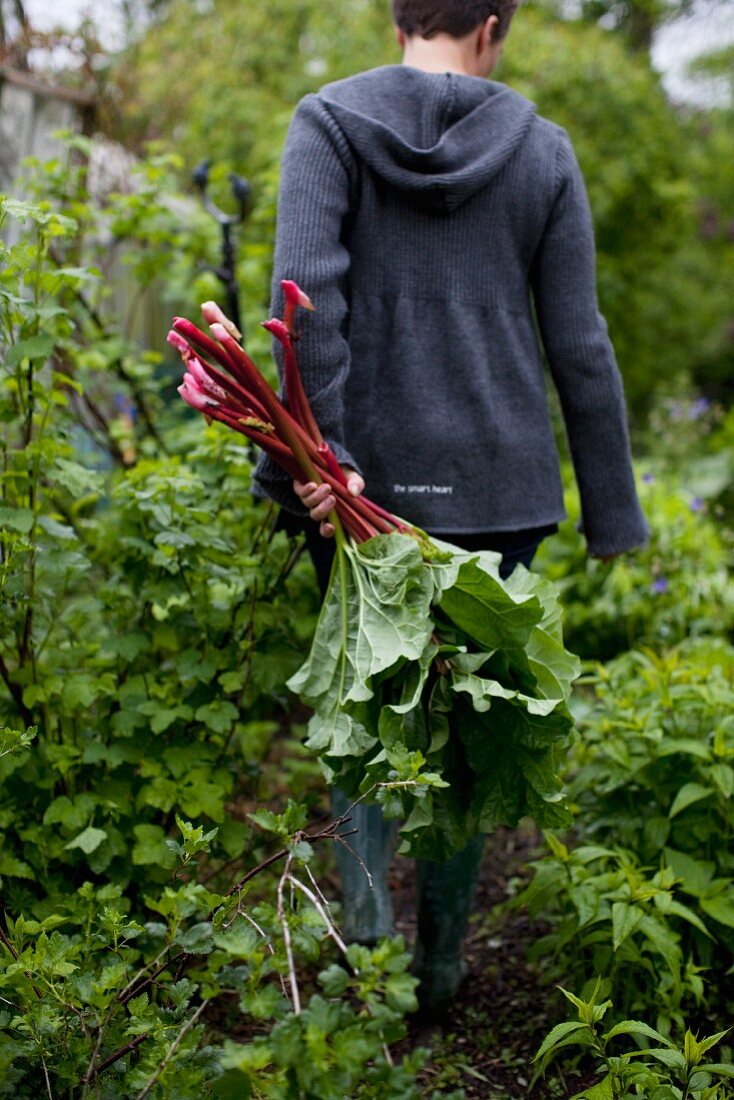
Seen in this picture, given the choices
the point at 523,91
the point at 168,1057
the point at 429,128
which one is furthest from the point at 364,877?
the point at 523,91

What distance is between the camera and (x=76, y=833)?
81.3 inches

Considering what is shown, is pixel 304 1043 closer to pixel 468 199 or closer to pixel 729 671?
pixel 468 199

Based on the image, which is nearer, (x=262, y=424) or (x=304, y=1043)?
(x=304, y=1043)

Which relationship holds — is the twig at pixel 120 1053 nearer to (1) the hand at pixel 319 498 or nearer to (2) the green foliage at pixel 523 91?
(1) the hand at pixel 319 498

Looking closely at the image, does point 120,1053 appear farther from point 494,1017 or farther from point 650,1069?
point 494,1017

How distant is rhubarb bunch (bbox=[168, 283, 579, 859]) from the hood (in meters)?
0.41

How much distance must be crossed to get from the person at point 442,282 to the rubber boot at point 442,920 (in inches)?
1.7

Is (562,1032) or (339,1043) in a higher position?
(339,1043)

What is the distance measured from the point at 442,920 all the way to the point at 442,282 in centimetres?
138

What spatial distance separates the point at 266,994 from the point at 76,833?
0.97 metres

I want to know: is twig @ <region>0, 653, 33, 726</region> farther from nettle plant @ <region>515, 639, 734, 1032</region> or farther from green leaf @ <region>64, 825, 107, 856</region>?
nettle plant @ <region>515, 639, 734, 1032</region>

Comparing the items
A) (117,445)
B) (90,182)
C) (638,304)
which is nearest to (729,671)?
(117,445)

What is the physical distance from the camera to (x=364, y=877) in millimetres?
2338

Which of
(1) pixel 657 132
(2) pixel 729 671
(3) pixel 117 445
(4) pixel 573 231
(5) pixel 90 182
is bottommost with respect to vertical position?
(2) pixel 729 671
